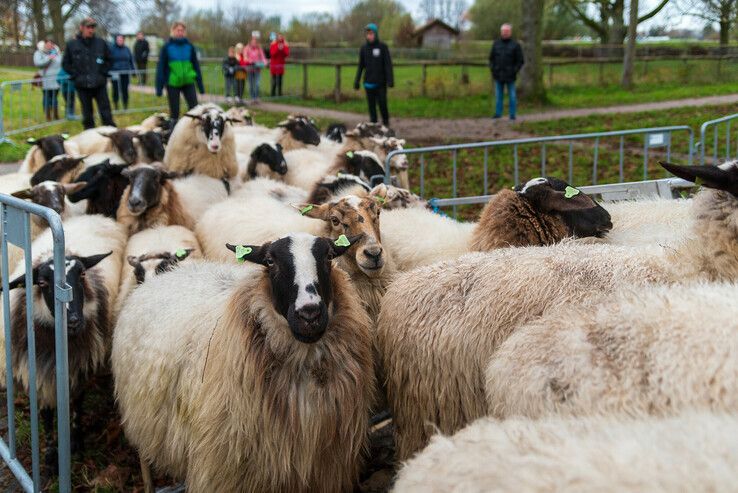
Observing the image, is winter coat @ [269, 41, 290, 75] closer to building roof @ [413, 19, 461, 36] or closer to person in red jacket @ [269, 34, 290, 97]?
person in red jacket @ [269, 34, 290, 97]

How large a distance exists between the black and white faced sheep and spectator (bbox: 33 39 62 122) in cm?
1081

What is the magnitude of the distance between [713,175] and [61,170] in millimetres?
6482

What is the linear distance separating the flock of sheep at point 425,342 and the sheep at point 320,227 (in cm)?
2

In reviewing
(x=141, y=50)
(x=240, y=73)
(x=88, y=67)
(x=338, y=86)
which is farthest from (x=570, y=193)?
(x=141, y=50)

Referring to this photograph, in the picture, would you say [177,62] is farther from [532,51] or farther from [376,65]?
[532,51]

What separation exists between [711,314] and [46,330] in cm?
370

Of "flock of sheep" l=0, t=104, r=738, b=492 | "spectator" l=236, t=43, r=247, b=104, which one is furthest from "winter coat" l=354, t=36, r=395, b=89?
"flock of sheep" l=0, t=104, r=738, b=492

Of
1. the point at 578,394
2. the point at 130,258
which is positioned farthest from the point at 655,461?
the point at 130,258

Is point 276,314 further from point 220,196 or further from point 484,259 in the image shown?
point 220,196

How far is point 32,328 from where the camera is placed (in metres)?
3.80

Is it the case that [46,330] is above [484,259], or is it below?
below

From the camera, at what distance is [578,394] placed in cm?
264

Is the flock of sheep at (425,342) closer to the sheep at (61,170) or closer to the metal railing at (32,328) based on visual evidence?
the metal railing at (32,328)

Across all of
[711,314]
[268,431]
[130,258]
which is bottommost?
[268,431]
